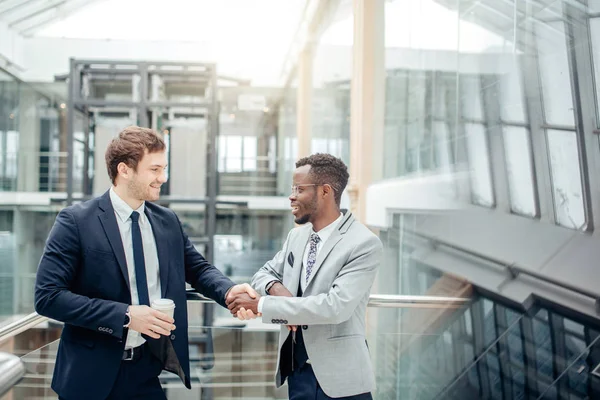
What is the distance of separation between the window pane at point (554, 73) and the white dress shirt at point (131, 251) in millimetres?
1513

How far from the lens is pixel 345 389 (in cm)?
167

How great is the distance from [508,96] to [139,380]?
207cm

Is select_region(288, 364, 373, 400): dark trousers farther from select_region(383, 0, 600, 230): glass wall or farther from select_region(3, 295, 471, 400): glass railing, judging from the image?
select_region(383, 0, 600, 230): glass wall

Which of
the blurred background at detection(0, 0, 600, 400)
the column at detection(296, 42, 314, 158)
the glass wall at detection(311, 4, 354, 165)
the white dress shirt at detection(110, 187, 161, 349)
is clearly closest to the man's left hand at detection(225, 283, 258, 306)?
the white dress shirt at detection(110, 187, 161, 349)

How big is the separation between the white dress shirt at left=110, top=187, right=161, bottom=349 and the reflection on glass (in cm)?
153

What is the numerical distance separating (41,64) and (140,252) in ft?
55.5

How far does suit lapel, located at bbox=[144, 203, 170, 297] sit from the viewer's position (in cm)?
176

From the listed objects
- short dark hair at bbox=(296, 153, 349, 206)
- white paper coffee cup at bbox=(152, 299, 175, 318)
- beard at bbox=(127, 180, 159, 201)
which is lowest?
white paper coffee cup at bbox=(152, 299, 175, 318)

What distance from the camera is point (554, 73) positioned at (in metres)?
2.04

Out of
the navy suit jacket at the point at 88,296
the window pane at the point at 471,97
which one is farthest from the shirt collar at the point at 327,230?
the window pane at the point at 471,97

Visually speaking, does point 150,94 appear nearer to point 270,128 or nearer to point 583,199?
point 270,128

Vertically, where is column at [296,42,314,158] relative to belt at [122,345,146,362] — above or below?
above

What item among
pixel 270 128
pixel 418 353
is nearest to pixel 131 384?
pixel 418 353

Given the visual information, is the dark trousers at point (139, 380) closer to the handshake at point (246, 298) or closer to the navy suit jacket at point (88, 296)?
the navy suit jacket at point (88, 296)
